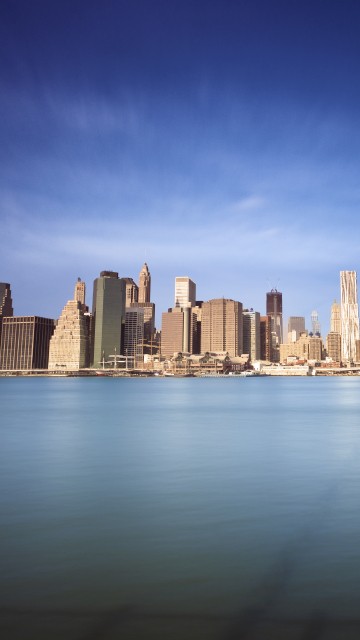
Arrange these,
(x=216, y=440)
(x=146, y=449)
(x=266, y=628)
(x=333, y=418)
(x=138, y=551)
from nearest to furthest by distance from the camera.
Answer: (x=266, y=628), (x=138, y=551), (x=146, y=449), (x=216, y=440), (x=333, y=418)

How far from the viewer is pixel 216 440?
46969 millimetres

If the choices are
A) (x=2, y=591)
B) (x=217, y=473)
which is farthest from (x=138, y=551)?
(x=217, y=473)

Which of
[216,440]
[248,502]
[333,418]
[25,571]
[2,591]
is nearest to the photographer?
[2,591]

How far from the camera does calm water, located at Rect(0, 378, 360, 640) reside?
11672 mm

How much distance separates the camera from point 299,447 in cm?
4284

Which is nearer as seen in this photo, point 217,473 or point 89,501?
point 89,501

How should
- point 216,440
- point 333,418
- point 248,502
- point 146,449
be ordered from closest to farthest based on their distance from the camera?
point 248,502 < point 146,449 < point 216,440 < point 333,418

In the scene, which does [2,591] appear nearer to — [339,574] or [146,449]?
[339,574]

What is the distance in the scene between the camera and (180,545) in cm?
1702

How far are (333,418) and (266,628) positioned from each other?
63148 millimetres

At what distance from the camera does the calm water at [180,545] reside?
11.7 metres

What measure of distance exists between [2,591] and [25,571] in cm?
137

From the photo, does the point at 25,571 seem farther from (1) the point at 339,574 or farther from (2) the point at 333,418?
(2) the point at 333,418

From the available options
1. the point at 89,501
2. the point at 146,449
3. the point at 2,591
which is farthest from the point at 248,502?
the point at 146,449
